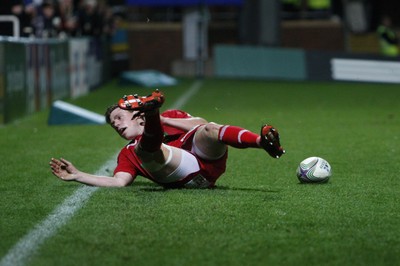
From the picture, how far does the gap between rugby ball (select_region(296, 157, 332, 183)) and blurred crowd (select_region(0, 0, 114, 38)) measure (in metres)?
10.9

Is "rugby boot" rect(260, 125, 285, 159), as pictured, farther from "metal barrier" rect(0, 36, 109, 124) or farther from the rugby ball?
"metal barrier" rect(0, 36, 109, 124)

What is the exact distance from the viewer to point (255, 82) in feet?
88.7

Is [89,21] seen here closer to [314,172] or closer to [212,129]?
[314,172]

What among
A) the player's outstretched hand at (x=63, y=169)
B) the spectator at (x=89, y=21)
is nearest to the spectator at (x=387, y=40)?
the spectator at (x=89, y=21)

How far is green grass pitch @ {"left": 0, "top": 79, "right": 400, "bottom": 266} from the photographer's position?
232 inches

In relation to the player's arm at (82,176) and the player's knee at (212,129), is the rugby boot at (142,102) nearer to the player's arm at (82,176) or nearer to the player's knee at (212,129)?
the player's knee at (212,129)

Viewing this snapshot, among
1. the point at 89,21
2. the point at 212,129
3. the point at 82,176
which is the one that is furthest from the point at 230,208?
the point at 89,21

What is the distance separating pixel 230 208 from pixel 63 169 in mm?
1296

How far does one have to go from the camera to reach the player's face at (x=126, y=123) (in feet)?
27.3

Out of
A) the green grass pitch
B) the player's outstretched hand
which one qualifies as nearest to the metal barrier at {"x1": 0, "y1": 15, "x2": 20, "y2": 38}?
the green grass pitch

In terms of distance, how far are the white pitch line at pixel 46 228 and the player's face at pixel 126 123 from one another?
49 centimetres

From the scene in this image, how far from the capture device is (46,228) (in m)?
6.70

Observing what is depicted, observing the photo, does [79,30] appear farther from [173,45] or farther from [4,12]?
[173,45]

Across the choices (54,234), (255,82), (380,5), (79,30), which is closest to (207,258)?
(54,234)
